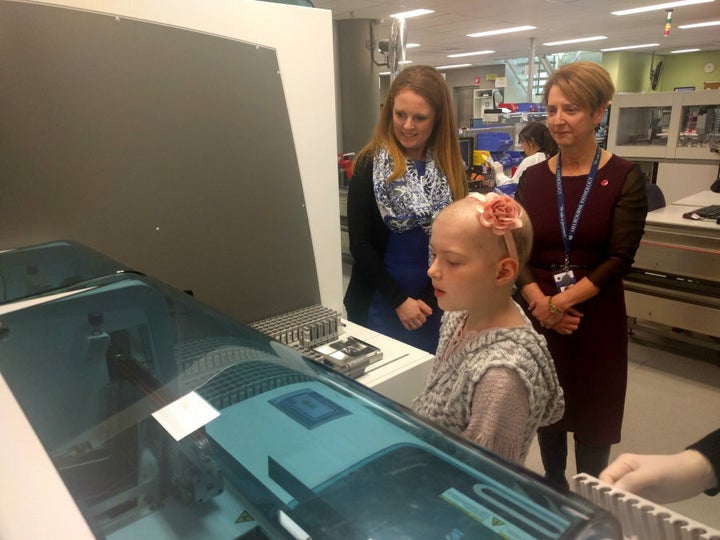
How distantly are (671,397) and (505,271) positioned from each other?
2.29m

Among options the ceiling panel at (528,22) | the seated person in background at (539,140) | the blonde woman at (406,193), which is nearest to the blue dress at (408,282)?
the blonde woman at (406,193)

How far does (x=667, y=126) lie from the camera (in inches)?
196

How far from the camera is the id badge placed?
4.93 ft

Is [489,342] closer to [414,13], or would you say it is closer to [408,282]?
[408,282]

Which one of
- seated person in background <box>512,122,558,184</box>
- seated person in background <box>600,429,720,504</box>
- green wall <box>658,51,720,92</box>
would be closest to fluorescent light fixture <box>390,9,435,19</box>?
seated person in background <box>512,122,558,184</box>

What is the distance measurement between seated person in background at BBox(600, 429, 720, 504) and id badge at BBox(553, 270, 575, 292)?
0.79 meters

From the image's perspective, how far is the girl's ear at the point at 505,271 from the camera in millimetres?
936

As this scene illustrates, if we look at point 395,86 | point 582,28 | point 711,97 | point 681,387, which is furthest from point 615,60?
point 395,86

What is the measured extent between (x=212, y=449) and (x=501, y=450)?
473 mm

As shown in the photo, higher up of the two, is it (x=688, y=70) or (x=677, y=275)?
(x=688, y=70)

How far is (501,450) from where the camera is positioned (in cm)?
86

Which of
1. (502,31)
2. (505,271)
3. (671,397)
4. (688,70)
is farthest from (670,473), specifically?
(688,70)

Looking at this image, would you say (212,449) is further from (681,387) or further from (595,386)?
(681,387)

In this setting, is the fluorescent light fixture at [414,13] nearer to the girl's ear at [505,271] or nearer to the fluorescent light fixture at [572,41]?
the fluorescent light fixture at [572,41]
